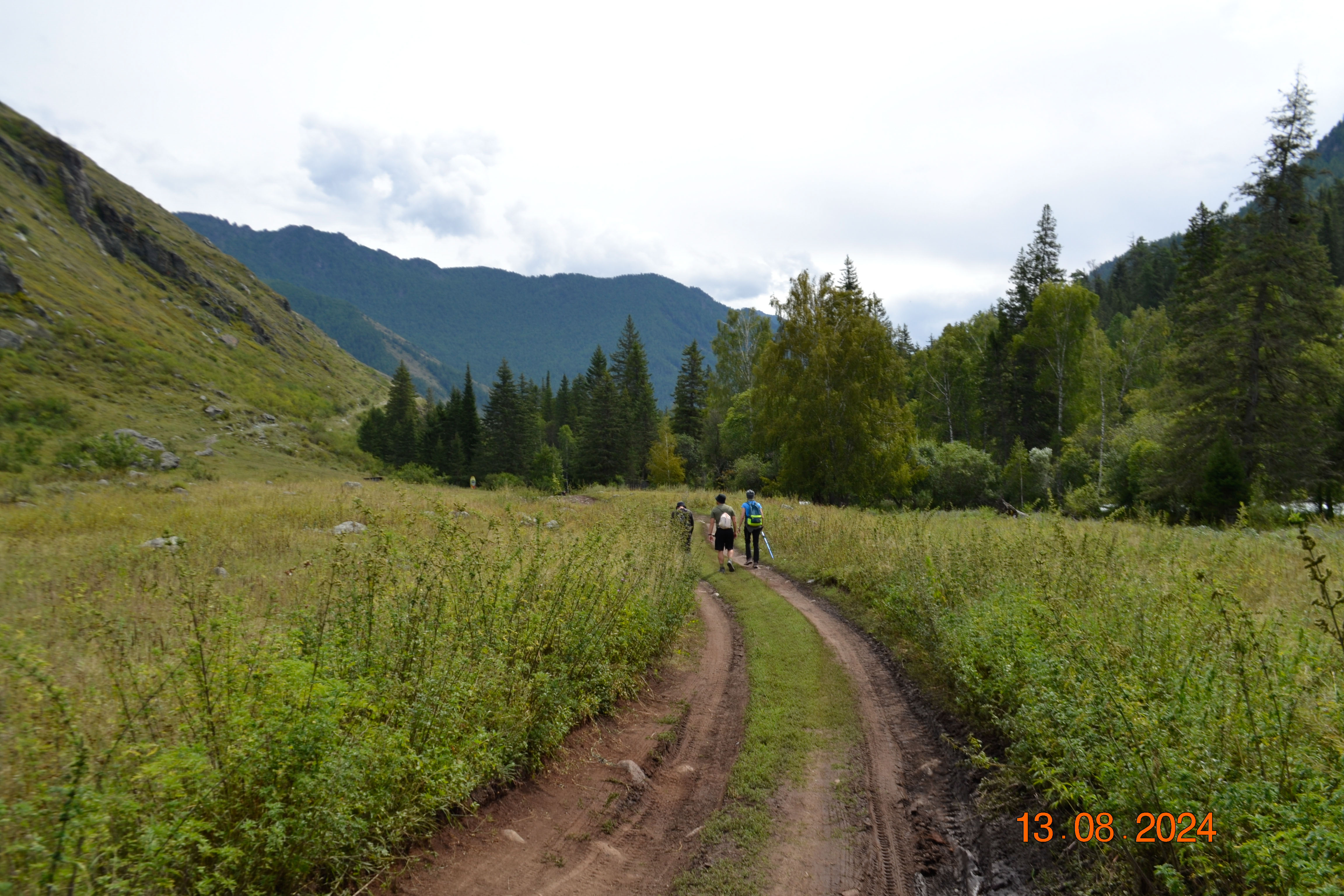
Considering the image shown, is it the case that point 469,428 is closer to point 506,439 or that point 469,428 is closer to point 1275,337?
point 506,439

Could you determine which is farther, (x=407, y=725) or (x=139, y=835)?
(x=407, y=725)

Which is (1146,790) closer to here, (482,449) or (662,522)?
(662,522)

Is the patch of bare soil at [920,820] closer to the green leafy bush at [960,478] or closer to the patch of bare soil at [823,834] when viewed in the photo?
the patch of bare soil at [823,834]

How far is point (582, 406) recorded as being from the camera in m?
89.2

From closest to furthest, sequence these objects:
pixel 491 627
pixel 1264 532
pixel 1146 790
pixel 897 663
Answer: pixel 1146 790, pixel 491 627, pixel 897 663, pixel 1264 532

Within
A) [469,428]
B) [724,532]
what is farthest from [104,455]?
[469,428]

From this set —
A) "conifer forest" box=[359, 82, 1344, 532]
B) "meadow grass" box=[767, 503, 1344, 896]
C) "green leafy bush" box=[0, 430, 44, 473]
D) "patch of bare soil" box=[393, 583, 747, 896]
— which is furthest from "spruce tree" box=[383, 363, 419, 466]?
"meadow grass" box=[767, 503, 1344, 896]

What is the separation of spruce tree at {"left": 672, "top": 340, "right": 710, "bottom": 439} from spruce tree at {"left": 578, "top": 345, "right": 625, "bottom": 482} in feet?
19.8

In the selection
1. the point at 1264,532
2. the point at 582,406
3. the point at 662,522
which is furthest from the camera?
the point at 582,406

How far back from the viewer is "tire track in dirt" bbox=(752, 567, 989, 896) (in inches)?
172

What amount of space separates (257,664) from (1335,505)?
35.7m

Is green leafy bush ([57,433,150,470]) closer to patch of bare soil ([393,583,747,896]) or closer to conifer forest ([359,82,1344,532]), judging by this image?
conifer forest ([359,82,1344,532])

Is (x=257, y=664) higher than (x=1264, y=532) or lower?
lower

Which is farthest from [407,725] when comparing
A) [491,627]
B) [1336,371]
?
[1336,371]
